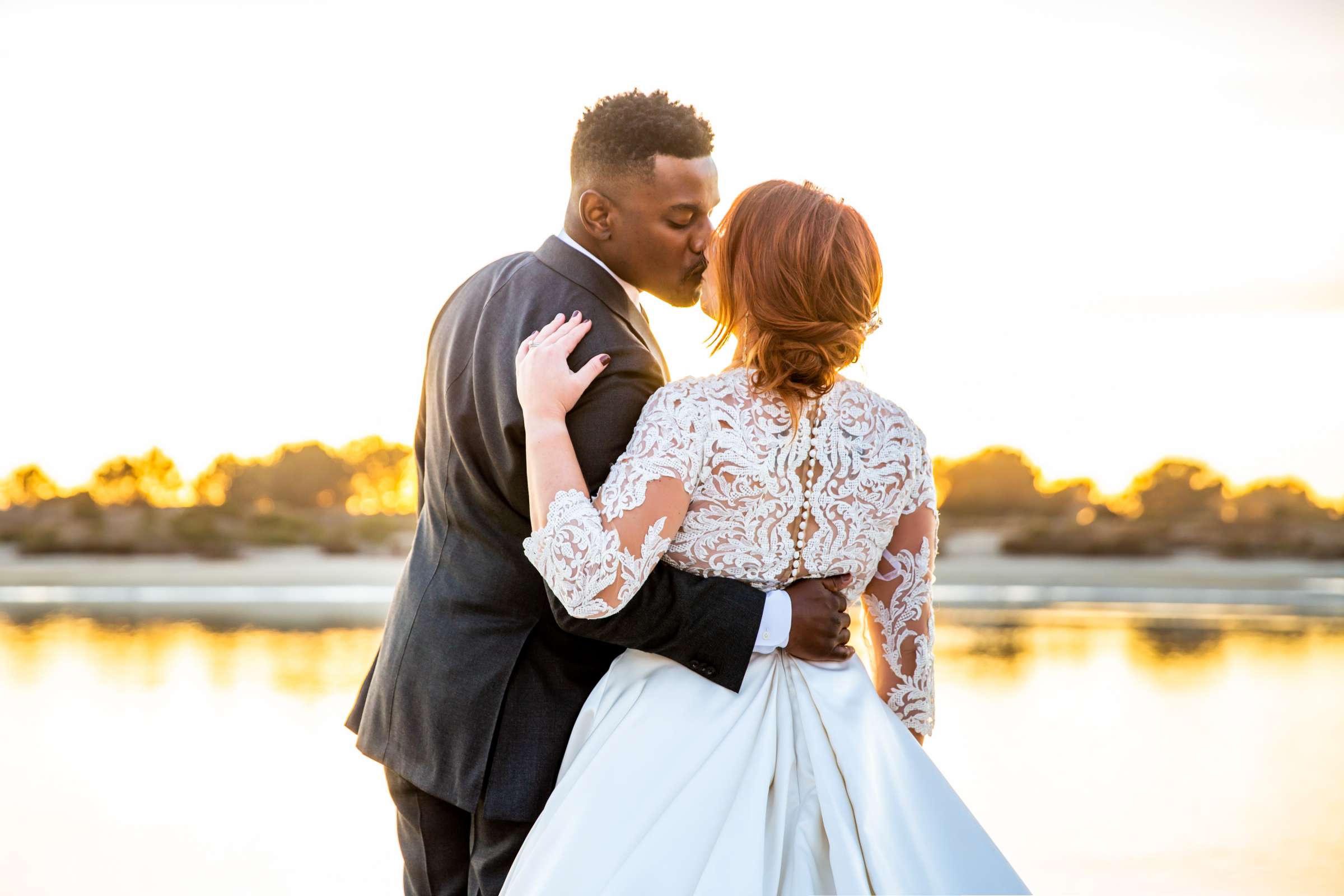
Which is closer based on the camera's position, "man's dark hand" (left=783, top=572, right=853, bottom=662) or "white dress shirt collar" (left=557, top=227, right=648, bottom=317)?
"man's dark hand" (left=783, top=572, right=853, bottom=662)

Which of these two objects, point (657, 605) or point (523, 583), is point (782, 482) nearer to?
point (657, 605)

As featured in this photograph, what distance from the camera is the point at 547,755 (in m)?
1.76

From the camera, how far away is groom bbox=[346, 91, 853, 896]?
1670mm

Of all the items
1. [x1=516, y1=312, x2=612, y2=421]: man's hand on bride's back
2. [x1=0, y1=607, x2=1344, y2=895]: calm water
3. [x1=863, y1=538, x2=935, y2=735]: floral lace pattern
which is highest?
[x1=516, y1=312, x2=612, y2=421]: man's hand on bride's back

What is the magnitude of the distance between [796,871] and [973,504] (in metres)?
14.0

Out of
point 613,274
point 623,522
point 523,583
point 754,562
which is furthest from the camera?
point 613,274

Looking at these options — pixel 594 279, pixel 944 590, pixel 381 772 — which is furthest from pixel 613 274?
pixel 944 590

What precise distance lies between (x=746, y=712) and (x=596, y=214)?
83 centimetres

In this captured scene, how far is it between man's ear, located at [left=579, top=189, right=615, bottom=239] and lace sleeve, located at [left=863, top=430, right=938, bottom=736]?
61cm

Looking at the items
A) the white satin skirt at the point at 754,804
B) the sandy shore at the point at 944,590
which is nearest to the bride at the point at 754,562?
the white satin skirt at the point at 754,804

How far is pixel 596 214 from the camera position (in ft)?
6.33

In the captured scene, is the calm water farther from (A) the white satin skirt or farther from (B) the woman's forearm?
(B) the woman's forearm

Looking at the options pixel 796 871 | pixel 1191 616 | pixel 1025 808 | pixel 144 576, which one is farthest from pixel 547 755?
pixel 144 576

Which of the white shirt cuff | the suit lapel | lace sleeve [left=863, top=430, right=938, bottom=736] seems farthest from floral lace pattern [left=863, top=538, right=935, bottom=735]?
the suit lapel
